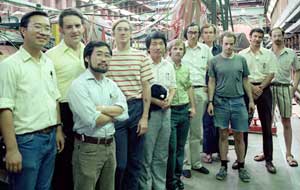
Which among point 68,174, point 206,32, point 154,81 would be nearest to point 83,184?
point 68,174

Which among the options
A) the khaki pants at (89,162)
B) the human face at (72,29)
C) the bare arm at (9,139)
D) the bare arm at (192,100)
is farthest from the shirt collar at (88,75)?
the bare arm at (192,100)

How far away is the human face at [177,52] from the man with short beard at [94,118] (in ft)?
3.54

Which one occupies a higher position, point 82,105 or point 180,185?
point 82,105

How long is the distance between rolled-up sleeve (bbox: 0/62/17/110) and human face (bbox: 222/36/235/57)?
2.12 meters

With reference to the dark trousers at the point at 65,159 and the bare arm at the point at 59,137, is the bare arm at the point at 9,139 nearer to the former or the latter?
the bare arm at the point at 59,137

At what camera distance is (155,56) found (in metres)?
2.61

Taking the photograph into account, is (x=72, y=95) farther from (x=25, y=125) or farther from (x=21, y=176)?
(x=21, y=176)

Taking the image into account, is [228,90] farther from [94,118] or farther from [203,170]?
[94,118]

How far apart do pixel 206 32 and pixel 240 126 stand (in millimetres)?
1188

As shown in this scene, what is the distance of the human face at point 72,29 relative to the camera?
1.96 m

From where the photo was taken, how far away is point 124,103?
1986 mm

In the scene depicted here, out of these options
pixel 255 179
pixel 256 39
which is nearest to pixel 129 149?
pixel 255 179

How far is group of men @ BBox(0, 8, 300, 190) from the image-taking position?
1.65m

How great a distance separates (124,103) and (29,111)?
57 centimetres
